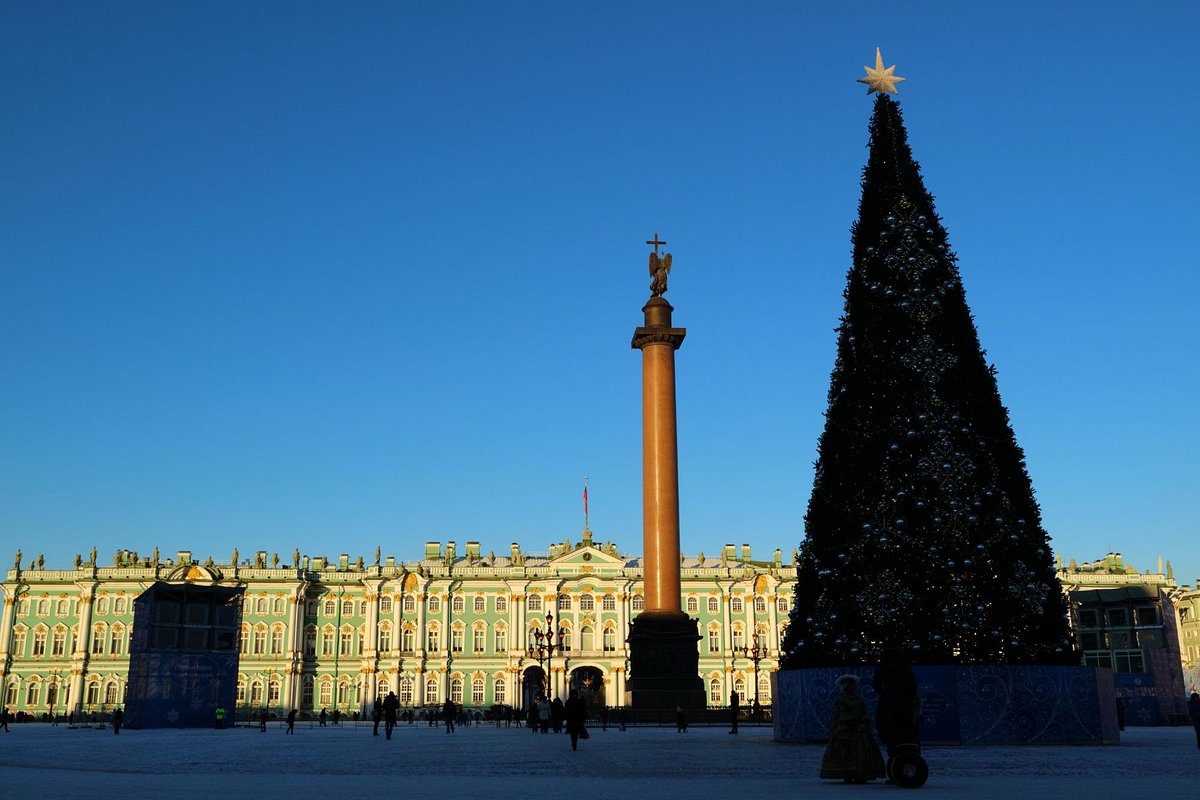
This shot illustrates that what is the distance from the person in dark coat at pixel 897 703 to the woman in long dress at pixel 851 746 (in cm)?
26

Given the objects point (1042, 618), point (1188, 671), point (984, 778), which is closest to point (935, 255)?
point (1042, 618)

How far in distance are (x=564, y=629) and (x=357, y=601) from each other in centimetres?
1811

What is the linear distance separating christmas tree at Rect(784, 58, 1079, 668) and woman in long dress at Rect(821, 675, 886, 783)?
697cm

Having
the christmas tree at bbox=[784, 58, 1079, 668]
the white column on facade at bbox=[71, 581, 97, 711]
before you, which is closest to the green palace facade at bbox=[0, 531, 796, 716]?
the white column on facade at bbox=[71, 581, 97, 711]

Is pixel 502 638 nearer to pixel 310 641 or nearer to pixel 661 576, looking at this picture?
pixel 310 641

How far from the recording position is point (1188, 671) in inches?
4707

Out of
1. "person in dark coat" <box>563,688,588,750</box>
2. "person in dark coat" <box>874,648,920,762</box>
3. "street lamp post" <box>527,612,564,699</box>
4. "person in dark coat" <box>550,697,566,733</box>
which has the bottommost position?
"person in dark coat" <box>550,697,566,733</box>

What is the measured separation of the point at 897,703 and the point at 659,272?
35.0 meters

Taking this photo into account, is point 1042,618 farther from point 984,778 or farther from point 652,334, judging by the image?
point 652,334

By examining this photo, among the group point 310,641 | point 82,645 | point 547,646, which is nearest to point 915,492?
point 547,646

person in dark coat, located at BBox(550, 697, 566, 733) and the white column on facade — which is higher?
the white column on facade

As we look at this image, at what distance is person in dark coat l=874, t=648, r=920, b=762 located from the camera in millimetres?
12258

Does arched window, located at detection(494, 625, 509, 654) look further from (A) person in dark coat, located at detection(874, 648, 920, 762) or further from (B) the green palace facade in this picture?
(A) person in dark coat, located at detection(874, 648, 920, 762)

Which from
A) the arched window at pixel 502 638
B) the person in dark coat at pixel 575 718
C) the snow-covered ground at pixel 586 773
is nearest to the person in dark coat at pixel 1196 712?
the snow-covered ground at pixel 586 773
